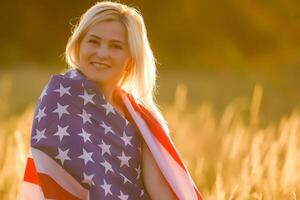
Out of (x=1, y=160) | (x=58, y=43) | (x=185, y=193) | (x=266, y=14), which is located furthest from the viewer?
(x=58, y=43)

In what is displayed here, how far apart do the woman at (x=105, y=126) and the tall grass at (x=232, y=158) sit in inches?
8.6

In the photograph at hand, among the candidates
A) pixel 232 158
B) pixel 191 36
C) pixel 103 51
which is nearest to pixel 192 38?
pixel 191 36

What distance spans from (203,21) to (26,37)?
9.85 meters

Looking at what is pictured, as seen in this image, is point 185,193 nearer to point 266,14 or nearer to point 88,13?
Answer: point 88,13

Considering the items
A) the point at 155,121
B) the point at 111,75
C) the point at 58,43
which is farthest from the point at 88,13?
the point at 58,43

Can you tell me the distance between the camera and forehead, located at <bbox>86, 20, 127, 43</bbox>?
4473mm

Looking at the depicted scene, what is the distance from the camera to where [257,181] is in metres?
4.74

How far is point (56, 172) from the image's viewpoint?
429 centimetres

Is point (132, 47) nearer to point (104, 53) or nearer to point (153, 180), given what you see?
point (104, 53)

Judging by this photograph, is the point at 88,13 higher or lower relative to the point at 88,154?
higher

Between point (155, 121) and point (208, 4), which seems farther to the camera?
point (208, 4)

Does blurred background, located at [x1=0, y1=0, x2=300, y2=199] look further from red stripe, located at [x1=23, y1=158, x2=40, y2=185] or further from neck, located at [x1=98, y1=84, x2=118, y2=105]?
red stripe, located at [x1=23, y1=158, x2=40, y2=185]

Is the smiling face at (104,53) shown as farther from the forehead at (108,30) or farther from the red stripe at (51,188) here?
the red stripe at (51,188)

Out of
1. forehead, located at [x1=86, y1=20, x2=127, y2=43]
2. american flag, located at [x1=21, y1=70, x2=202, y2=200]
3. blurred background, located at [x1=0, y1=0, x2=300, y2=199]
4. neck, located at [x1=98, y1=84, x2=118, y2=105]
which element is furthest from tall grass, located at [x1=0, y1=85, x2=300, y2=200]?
blurred background, located at [x1=0, y1=0, x2=300, y2=199]
